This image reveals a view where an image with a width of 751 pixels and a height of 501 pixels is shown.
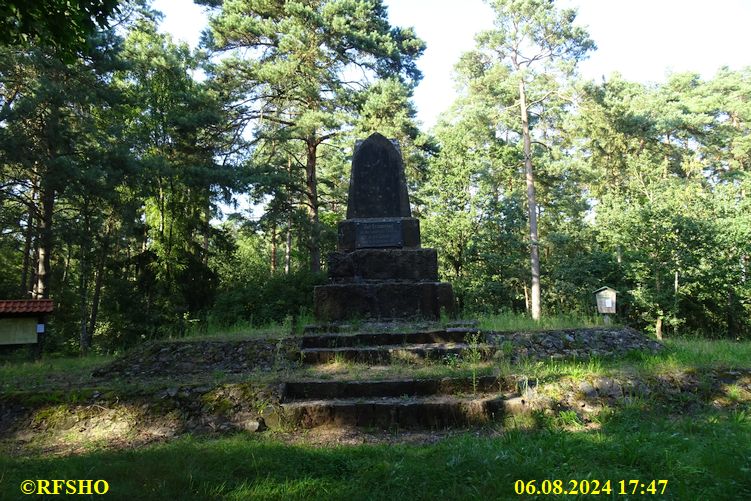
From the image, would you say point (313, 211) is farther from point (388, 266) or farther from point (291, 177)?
point (388, 266)

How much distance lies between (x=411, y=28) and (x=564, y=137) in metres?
13.2

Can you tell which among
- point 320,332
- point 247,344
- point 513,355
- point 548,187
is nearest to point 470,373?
point 513,355

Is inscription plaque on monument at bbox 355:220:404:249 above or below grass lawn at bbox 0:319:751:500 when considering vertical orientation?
above

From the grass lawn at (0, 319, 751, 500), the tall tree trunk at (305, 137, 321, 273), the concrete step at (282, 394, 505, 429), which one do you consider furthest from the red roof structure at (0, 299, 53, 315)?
the tall tree trunk at (305, 137, 321, 273)

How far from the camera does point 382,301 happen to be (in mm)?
7648

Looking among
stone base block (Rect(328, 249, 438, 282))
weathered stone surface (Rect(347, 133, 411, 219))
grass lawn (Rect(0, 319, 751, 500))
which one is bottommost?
grass lawn (Rect(0, 319, 751, 500))

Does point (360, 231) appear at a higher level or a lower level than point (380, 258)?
higher

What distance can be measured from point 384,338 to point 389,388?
1.43m

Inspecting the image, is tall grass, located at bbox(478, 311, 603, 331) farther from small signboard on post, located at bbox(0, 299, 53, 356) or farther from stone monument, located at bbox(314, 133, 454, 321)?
small signboard on post, located at bbox(0, 299, 53, 356)

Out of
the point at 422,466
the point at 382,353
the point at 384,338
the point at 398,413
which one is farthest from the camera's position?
the point at 384,338

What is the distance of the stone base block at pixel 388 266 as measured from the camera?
798 centimetres

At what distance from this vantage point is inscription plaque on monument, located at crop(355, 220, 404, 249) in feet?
27.3

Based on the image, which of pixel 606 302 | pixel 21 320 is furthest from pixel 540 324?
pixel 21 320

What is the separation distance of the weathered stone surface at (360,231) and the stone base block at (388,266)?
1.09 feet
